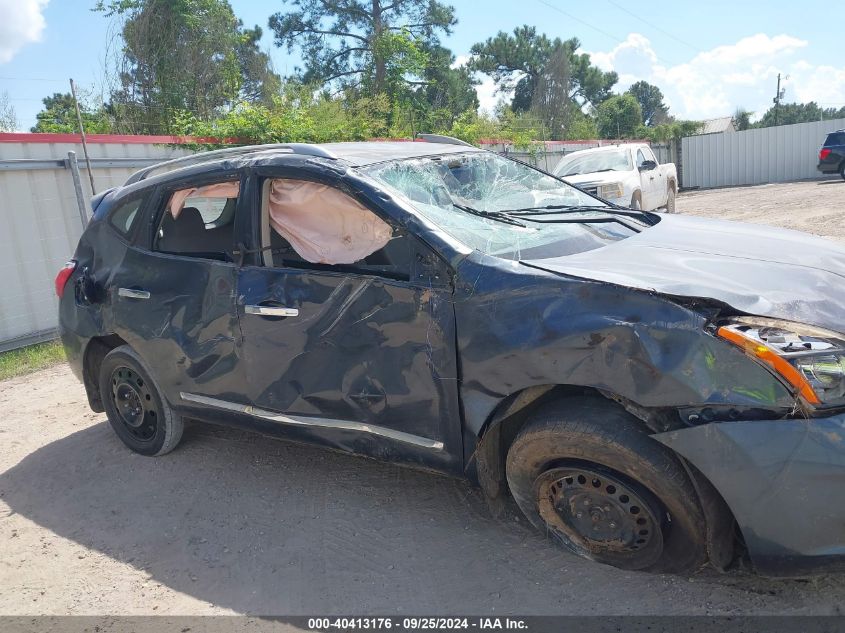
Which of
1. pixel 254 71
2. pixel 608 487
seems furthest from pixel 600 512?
pixel 254 71

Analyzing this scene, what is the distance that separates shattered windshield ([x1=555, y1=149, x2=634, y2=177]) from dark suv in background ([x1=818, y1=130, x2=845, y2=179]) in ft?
46.5

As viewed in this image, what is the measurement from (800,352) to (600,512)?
3.15 ft

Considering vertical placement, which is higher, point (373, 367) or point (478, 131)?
point (478, 131)

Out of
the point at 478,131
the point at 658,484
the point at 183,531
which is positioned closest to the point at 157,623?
the point at 183,531

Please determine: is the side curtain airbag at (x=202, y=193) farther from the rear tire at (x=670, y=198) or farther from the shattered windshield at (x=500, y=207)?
the rear tire at (x=670, y=198)

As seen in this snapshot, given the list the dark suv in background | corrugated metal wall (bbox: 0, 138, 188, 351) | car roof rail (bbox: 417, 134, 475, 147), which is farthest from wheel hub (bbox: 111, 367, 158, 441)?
the dark suv in background

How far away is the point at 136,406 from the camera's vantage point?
437 cm

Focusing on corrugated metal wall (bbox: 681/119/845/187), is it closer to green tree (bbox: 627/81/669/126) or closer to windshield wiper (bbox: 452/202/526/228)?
windshield wiper (bbox: 452/202/526/228)

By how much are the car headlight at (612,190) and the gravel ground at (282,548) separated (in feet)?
27.9

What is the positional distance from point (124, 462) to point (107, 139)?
581cm

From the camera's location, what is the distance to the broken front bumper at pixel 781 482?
7.11 ft

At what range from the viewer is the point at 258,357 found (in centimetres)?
346

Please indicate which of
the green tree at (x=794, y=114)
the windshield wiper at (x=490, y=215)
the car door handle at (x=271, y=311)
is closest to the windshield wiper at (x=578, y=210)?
the windshield wiper at (x=490, y=215)

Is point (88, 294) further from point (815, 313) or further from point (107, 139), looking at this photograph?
point (107, 139)
